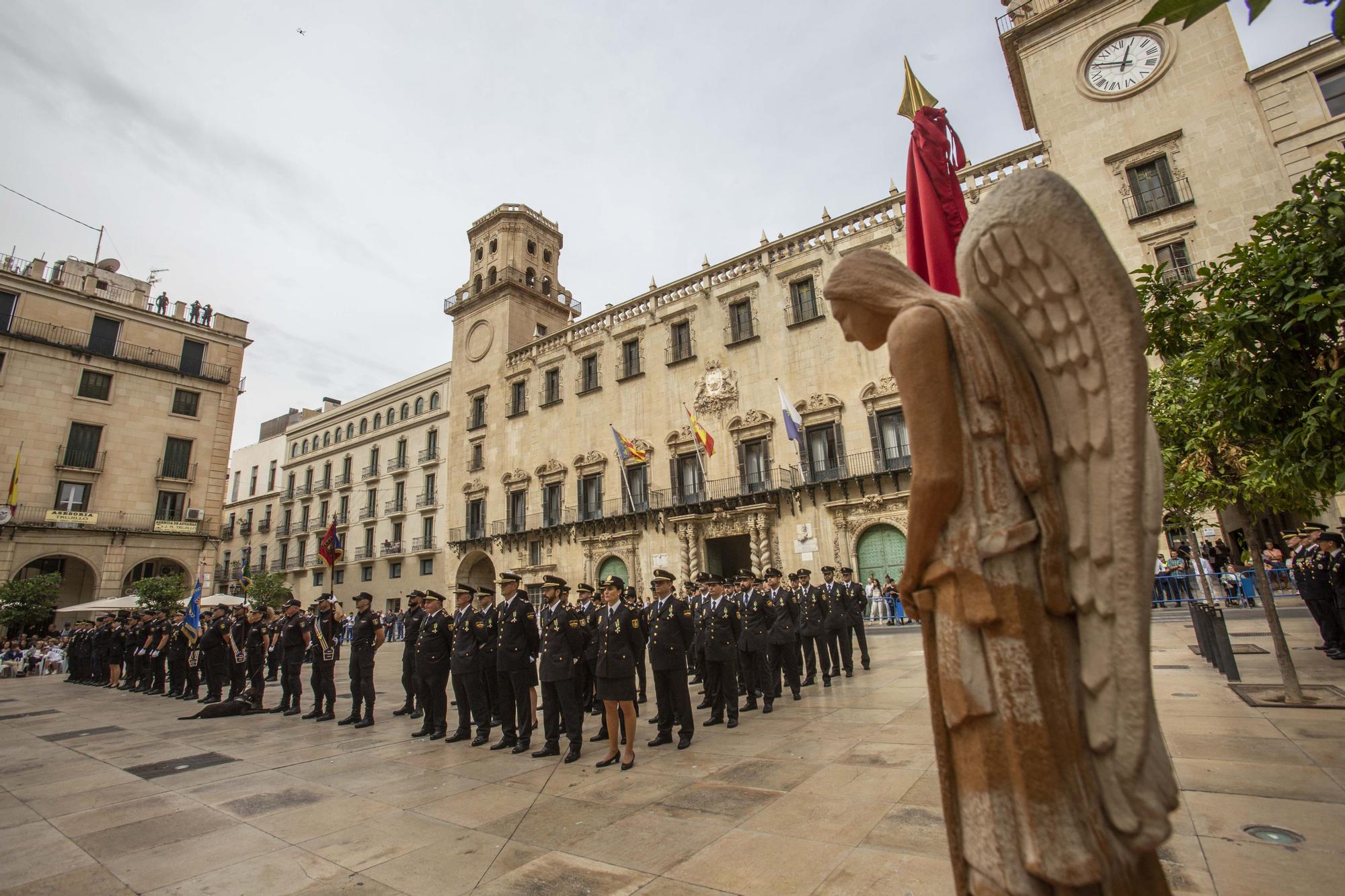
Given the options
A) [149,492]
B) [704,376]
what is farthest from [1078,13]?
[149,492]

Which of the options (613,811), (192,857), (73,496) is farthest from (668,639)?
(73,496)

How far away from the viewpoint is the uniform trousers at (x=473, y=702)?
22.7ft

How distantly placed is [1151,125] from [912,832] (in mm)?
21334

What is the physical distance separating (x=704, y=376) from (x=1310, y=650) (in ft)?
58.6

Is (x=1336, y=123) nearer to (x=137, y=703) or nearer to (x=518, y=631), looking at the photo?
(x=518, y=631)

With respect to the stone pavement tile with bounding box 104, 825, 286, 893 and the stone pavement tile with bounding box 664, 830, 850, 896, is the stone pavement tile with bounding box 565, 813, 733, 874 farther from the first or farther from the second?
the stone pavement tile with bounding box 104, 825, 286, 893

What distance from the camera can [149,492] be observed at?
25109mm

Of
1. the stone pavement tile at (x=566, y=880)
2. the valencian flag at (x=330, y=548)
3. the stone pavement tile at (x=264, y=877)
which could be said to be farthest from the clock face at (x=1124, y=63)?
the valencian flag at (x=330, y=548)

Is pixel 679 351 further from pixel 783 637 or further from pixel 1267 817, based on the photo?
pixel 1267 817

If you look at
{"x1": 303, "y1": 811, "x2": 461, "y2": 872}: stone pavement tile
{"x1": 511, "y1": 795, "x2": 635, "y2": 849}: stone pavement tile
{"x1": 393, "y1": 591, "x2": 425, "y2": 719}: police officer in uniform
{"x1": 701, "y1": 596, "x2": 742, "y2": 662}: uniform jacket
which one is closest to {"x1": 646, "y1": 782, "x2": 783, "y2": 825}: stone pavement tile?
{"x1": 511, "y1": 795, "x2": 635, "y2": 849}: stone pavement tile

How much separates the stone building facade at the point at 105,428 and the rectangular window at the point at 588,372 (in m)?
16.0

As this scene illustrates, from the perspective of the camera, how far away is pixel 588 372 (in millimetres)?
27344

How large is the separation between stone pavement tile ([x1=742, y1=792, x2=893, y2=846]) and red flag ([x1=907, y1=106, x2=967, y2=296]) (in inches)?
117

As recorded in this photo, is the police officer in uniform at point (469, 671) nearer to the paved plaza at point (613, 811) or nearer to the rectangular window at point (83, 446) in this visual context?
the paved plaza at point (613, 811)
